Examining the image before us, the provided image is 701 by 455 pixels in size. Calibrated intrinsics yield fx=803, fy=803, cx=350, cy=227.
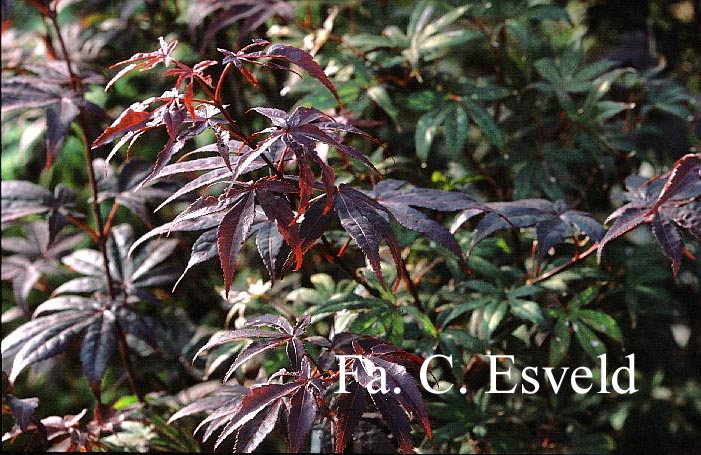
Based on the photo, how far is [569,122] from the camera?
1778 mm

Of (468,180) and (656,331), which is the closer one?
(468,180)

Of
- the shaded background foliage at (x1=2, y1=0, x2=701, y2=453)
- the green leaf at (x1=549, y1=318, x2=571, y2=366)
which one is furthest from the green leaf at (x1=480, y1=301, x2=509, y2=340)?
the green leaf at (x1=549, y1=318, x2=571, y2=366)

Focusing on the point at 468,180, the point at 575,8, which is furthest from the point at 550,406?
the point at 575,8

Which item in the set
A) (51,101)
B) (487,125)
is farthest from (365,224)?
(51,101)

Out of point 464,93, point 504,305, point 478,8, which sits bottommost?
point 504,305

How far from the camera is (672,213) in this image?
1282 millimetres

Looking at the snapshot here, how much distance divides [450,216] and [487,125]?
20 cm

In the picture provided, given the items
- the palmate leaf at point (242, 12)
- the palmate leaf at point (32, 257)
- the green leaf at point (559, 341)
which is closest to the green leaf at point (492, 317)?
the green leaf at point (559, 341)

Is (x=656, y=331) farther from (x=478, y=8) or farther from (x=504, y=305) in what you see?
(x=478, y=8)

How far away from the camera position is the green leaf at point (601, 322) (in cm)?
146

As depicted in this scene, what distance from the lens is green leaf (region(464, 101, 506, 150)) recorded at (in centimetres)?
164

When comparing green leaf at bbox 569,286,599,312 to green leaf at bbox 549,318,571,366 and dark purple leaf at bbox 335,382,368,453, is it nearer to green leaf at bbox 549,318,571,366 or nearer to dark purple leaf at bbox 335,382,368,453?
green leaf at bbox 549,318,571,366

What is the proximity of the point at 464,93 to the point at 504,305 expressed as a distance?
1.64 ft

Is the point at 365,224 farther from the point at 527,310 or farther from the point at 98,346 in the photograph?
the point at 98,346
